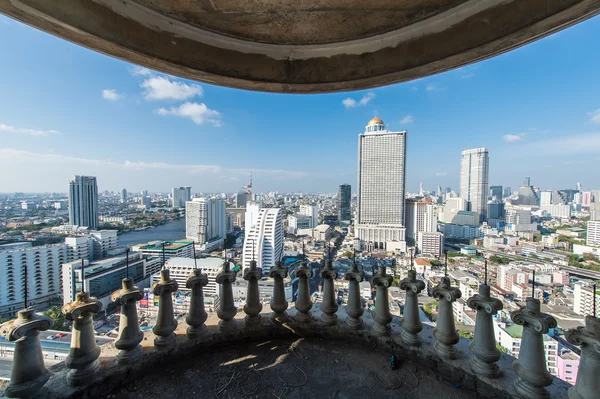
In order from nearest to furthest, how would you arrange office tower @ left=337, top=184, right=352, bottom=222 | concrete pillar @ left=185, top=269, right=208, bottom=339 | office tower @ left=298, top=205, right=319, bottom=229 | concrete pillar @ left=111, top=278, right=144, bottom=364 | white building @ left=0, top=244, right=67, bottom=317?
concrete pillar @ left=111, top=278, right=144, bottom=364, concrete pillar @ left=185, top=269, right=208, bottom=339, white building @ left=0, top=244, right=67, bottom=317, office tower @ left=298, top=205, right=319, bottom=229, office tower @ left=337, top=184, right=352, bottom=222

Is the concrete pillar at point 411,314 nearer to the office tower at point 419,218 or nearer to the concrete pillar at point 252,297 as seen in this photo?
the concrete pillar at point 252,297

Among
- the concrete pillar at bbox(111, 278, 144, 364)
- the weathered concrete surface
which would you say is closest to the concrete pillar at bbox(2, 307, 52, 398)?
the weathered concrete surface

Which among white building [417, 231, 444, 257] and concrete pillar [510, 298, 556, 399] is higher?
concrete pillar [510, 298, 556, 399]

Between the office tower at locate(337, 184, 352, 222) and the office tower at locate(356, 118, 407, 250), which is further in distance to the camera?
the office tower at locate(337, 184, 352, 222)

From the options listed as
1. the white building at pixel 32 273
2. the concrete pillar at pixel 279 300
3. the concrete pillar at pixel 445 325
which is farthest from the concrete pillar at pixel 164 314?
the white building at pixel 32 273

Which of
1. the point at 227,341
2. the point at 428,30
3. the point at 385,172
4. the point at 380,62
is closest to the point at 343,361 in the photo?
the point at 227,341

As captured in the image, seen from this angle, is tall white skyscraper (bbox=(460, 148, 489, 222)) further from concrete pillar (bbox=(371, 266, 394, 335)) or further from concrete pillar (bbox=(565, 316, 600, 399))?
concrete pillar (bbox=(565, 316, 600, 399))
